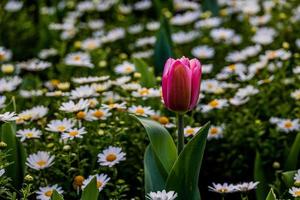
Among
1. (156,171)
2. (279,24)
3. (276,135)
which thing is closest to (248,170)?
(276,135)

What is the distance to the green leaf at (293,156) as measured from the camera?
81.9 inches

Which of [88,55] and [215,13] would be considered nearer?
[88,55]

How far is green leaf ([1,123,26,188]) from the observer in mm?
1916

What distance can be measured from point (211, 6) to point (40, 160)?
6.14ft

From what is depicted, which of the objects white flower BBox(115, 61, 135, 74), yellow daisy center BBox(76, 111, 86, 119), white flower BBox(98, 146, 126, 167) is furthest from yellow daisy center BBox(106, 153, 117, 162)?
white flower BBox(115, 61, 135, 74)

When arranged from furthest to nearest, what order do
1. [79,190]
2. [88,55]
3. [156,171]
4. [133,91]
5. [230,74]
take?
[88,55], [230,74], [133,91], [79,190], [156,171]

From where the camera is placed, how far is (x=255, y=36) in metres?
3.21

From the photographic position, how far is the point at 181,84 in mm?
1617

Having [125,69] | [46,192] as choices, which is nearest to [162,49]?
[125,69]

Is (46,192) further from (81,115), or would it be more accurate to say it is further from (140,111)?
(140,111)

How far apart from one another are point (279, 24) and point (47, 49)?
1.24 m

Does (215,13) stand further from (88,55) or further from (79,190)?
(79,190)

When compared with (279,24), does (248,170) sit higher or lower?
lower

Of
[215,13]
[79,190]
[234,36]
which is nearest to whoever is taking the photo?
[79,190]
